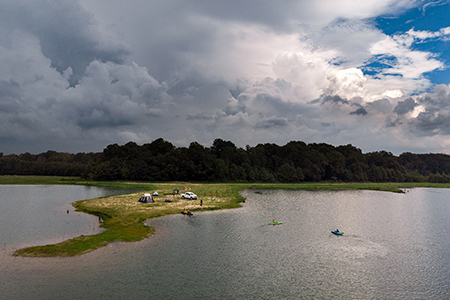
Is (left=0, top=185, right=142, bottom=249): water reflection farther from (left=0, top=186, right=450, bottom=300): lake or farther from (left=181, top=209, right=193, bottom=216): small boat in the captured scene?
(left=181, top=209, right=193, bottom=216): small boat

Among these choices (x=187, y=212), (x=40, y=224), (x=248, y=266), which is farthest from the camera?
(x=187, y=212)

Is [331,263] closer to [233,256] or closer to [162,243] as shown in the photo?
[233,256]

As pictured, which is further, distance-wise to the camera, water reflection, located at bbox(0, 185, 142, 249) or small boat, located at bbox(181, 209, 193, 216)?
small boat, located at bbox(181, 209, 193, 216)

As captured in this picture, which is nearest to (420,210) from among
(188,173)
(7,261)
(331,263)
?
(331,263)

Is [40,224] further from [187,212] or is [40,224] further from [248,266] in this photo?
[248,266]

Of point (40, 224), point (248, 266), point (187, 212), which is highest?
point (187, 212)

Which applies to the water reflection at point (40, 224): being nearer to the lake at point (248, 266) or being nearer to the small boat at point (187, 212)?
the lake at point (248, 266)

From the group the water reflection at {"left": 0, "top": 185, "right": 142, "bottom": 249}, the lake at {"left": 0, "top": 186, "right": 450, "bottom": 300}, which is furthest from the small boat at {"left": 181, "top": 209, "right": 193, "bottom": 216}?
the water reflection at {"left": 0, "top": 185, "right": 142, "bottom": 249}

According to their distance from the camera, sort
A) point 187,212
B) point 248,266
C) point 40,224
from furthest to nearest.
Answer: point 187,212 → point 40,224 → point 248,266

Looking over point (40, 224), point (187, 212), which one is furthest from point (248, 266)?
point (40, 224)
